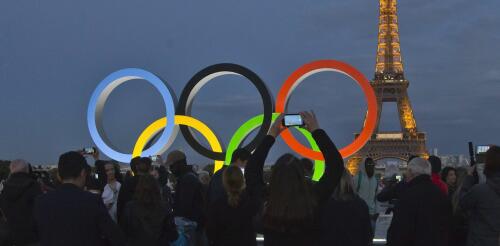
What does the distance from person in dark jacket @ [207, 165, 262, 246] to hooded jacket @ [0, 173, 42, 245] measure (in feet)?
8.28

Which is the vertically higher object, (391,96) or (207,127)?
(391,96)

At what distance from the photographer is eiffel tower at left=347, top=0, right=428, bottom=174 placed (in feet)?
222

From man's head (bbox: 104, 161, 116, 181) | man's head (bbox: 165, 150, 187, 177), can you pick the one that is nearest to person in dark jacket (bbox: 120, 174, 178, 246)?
man's head (bbox: 165, 150, 187, 177)

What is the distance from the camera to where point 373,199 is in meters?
10.5

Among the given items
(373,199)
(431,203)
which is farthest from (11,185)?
(373,199)

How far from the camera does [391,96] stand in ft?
226

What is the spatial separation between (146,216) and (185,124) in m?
10.6

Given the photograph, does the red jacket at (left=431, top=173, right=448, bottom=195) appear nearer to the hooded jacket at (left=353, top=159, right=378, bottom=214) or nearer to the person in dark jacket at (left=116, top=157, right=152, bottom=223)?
the hooded jacket at (left=353, top=159, right=378, bottom=214)

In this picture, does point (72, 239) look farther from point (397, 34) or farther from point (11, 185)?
point (397, 34)

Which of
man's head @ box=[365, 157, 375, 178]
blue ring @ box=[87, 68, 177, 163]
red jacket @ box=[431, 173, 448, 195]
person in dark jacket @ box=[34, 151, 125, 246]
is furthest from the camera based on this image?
blue ring @ box=[87, 68, 177, 163]

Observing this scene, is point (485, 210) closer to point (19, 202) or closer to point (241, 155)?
point (241, 155)

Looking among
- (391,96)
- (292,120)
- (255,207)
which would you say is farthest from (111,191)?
(391,96)

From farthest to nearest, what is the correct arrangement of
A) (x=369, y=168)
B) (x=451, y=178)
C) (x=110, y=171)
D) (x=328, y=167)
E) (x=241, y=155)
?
(x=369, y=168)
(x=451, y=178)
(x=110, y=171)
(x=241, y=155)
(x=328, y=167)

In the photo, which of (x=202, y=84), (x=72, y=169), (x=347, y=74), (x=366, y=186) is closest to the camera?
(x=72, y=169)
